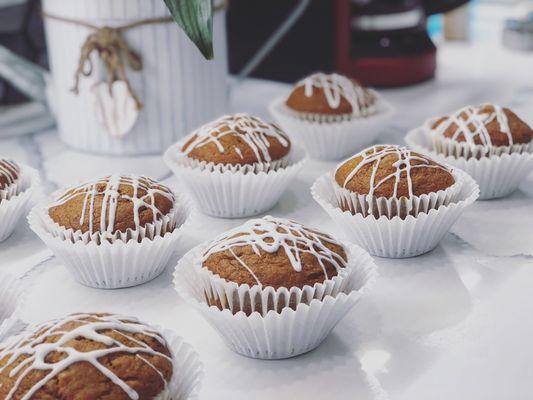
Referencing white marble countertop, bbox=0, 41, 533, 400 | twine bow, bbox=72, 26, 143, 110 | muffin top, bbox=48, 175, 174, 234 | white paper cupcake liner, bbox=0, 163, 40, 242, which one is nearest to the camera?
white marble countertop, bbox=0, 41, 533, 400

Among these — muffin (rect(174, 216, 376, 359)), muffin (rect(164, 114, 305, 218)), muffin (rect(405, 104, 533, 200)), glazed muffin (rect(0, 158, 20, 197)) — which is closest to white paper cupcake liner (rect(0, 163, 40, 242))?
glazed muffin (rect(0, 158, 20, 197))

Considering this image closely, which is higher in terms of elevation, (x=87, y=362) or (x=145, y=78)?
(x=145, y=78)

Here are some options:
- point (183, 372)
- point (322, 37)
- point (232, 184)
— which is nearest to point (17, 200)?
point (232, 184)

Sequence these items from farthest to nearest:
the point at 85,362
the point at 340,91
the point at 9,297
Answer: the point at 340,91
the point at 9,297
the point at 85,362

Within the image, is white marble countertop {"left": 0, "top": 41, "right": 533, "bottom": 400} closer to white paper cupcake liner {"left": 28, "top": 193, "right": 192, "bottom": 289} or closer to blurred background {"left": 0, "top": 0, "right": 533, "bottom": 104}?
white paper cupcake liner {"left": 28, "top": 193, "right": 192, "bottom": 289}

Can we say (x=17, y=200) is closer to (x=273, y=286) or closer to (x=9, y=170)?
(x=9, y=170)

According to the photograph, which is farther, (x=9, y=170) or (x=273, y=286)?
(x=9, y=170)

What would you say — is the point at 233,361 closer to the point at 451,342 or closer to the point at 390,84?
the point at 451,342
